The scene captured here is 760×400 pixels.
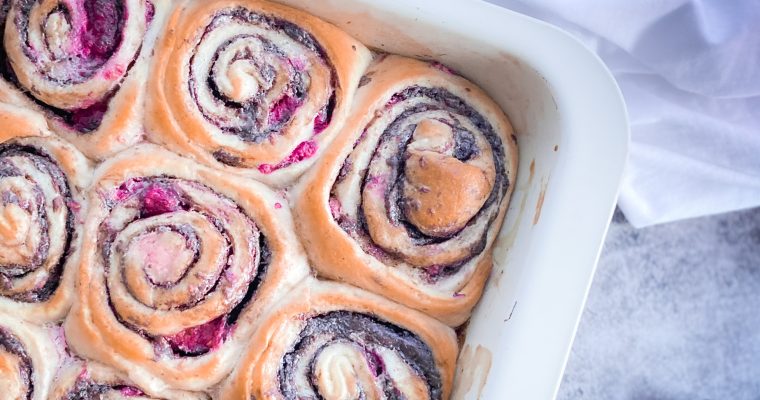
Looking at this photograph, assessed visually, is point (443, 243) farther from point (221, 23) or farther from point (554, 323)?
point (221, 23)

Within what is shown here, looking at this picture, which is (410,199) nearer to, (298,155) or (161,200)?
(298,155)

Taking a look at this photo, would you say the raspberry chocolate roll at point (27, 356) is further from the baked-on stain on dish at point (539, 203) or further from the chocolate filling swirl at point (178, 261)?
the baked-on stain on dish at point (539, 203)

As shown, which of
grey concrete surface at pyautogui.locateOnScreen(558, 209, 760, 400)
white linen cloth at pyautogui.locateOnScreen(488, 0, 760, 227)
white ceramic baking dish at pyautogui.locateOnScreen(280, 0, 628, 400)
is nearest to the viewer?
white ceramic baking dish at pyautogui.locateOnScreen(280, 0, 628, 400)

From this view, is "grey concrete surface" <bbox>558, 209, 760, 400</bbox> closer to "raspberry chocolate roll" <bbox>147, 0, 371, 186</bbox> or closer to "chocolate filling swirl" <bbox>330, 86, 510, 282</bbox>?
"chocolate filling swirl" <bbox>330, 86, 510, 282</bbox>

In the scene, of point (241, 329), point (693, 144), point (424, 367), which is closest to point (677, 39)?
point (693, 144)

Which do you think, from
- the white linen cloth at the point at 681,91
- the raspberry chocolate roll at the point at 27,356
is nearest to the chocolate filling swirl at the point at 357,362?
the raspberry chocolate roll at the point at 27,356

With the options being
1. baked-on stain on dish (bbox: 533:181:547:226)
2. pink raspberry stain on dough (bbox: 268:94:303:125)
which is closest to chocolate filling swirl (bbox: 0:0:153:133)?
pink raspberry stain on dough (bbox: 268:94:303:125)
